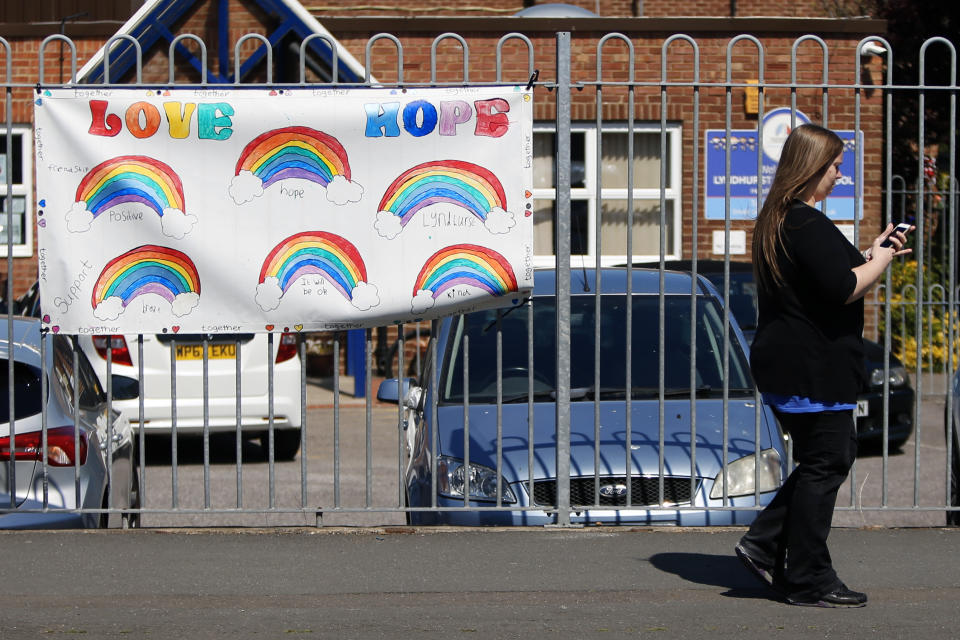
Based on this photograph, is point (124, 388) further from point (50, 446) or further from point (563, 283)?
point (563, 283)

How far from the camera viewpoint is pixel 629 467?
604 centimetres

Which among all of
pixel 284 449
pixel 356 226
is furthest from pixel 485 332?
pixel 284 449

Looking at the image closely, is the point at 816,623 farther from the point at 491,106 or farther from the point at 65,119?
the point at 65,119

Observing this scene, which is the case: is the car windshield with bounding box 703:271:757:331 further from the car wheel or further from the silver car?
the silver car

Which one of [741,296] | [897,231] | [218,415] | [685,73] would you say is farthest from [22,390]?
[685,73]

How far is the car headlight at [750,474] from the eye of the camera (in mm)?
6203

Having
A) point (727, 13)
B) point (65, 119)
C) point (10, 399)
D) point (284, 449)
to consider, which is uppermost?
point (727, 13)

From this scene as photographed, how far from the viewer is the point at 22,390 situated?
6.12m

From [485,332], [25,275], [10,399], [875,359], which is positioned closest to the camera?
[10,399]

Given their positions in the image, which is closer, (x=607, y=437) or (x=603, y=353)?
(x=607, y=437)

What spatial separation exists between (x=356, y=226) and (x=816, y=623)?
2.60m

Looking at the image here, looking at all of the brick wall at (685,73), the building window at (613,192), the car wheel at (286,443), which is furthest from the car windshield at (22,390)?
the building window at (613,192)

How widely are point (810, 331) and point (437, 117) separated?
6.83 feet

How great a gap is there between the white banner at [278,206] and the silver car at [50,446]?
0.27 metres
